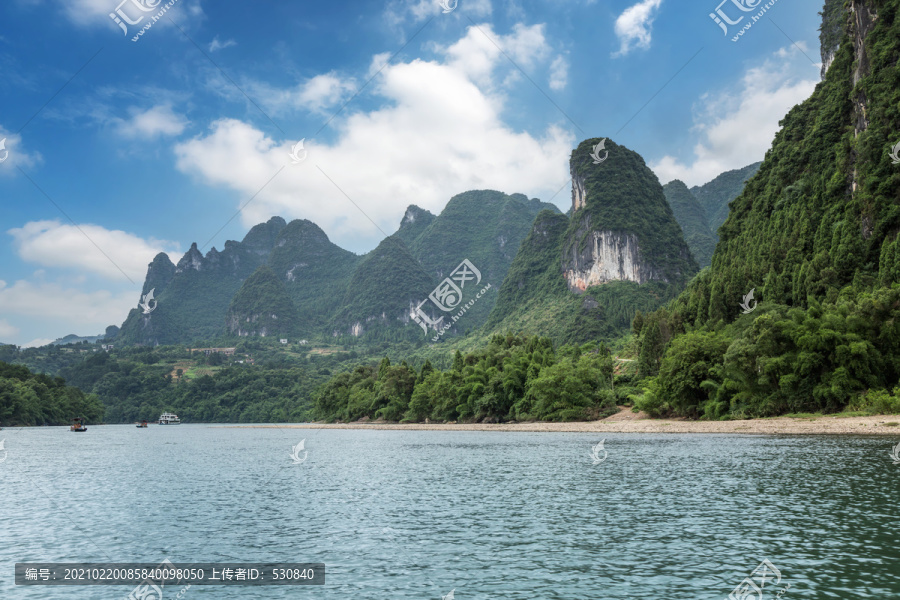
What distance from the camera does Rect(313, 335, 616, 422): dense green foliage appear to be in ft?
246

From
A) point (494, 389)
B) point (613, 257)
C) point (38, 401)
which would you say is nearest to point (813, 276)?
point (494, 389)

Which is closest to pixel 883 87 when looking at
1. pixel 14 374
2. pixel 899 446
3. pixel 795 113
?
pixel 795 113

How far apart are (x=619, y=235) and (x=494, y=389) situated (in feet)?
358

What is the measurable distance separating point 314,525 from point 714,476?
657 inches

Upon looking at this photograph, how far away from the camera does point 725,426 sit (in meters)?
51.6

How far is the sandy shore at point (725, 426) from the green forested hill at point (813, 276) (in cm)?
231

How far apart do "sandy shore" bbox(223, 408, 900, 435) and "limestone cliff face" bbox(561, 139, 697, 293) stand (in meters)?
106

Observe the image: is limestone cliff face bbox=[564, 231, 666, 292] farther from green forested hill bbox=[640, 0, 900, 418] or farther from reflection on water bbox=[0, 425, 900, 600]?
reflection on water bbox=[0, 425, 900, 600]

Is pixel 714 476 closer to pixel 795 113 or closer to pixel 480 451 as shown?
pixel 480 451

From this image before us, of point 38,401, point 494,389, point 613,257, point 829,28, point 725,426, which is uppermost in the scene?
point 829,28

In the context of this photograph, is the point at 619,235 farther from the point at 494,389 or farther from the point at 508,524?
the point at 508,524

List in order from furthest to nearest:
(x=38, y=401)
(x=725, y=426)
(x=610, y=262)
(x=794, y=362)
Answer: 1. (x=610, y=262)
2. (x=38, y=401)
3. (x=725, y=426)
4. (x=794, y=362)

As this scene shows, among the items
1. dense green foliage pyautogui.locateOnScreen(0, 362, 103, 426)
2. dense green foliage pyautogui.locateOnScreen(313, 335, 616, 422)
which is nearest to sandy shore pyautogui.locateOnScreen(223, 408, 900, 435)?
dense green foliage pyautogui.locateOnScreen(313, 335, 616, 422)

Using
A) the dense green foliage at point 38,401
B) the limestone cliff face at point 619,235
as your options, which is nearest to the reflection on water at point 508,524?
the dense green foliage at point 38,401
